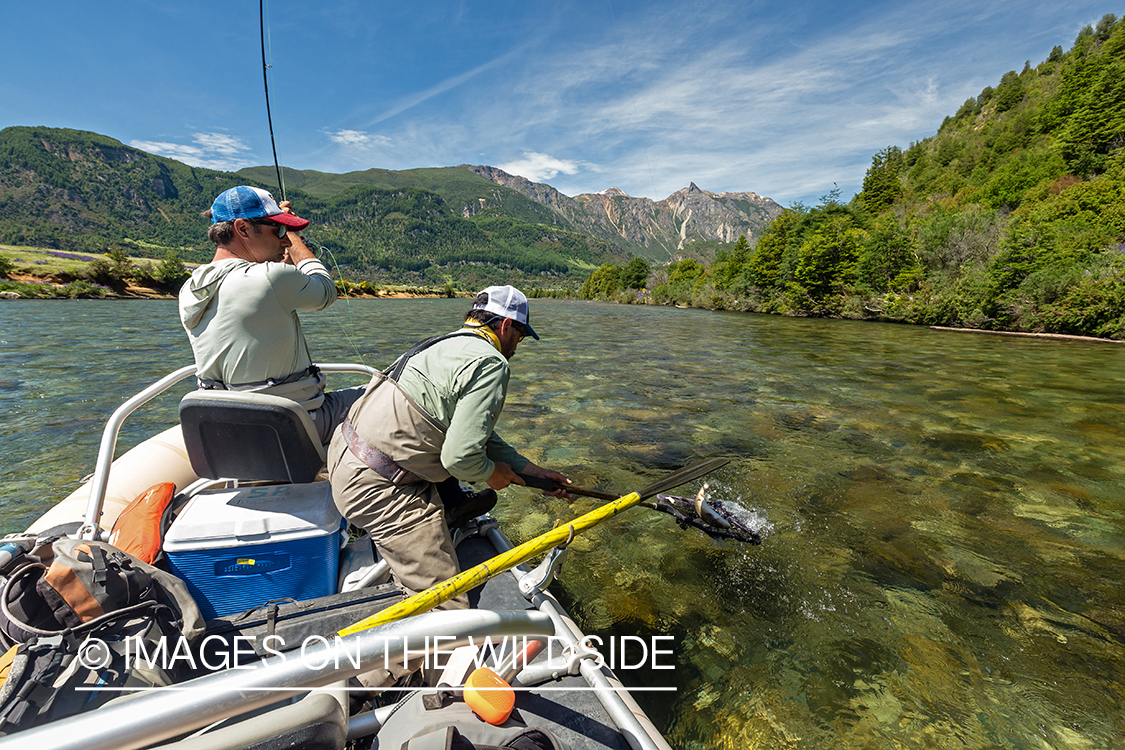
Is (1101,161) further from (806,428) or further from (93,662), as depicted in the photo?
(93,662)

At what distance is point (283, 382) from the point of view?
347 centimetres

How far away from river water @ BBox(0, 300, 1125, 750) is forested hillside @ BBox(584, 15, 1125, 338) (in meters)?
18.9

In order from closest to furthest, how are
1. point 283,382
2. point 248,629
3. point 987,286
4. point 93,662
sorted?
1. point 93,662
2. point 248,629
3. point 283,382
4. point 987,286

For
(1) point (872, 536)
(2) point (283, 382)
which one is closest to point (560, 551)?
(2) point (283, 382)

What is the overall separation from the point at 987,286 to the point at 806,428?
1203 inches

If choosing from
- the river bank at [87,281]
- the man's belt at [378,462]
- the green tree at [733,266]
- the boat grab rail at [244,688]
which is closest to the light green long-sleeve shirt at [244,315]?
the man's belt at [378,462]

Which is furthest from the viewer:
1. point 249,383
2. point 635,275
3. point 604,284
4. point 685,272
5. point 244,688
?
point 604,284

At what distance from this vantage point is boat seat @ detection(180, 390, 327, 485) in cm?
279

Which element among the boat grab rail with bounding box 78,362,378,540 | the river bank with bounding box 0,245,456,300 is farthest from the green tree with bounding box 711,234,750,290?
the boat grab rail with bounding box 78,362,378,540

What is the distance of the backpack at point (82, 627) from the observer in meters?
1.85

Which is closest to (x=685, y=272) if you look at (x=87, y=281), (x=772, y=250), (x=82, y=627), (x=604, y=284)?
(x=604, y=284)

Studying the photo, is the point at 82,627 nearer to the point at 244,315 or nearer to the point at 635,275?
the point at 244,315

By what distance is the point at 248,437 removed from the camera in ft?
9.56

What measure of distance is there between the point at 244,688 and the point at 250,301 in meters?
2.61
